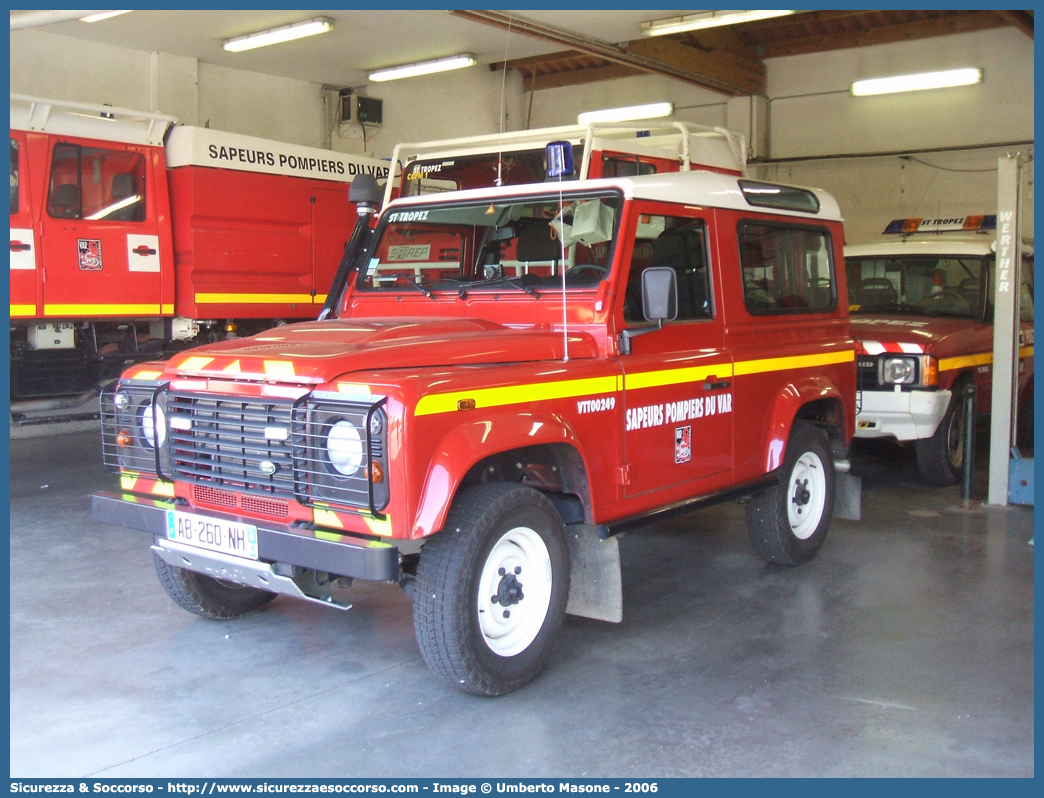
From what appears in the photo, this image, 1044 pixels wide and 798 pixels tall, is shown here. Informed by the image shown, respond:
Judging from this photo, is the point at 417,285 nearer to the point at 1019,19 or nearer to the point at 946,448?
the point at 946,448

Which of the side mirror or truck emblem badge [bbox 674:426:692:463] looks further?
truck emblem badge [bbox 674:426:692:463]

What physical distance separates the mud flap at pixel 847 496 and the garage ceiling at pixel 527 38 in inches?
232

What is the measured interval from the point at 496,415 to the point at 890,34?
13.1 m

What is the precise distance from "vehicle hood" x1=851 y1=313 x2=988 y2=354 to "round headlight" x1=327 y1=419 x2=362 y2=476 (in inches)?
183

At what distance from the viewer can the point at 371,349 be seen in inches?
141

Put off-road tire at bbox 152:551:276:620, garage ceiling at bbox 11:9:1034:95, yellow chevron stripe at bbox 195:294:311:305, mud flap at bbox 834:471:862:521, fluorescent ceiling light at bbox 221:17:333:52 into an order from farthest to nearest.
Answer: fluorescent ceiling light at bbox 221:17:333:52 < garage ceiling at bbox 11:9:1034:95 < yellow chevron stripe at bbox 195:294:311:305 < mud flap at bbox 834:471:862:521 < off-road tire at bbox 152:551:276:620

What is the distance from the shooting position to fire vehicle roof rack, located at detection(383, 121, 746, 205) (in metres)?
7.82

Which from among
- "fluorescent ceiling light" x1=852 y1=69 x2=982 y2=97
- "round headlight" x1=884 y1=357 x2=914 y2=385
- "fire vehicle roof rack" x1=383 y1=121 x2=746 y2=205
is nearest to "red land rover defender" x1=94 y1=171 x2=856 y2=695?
"round headlight" x1=884 y1=357 x2=914 y2=385

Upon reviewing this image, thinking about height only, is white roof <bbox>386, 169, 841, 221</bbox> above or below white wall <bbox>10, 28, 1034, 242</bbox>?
below

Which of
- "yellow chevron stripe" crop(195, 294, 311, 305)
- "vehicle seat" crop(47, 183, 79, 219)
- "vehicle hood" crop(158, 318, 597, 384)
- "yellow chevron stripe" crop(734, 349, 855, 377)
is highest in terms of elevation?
"vehicle seat" crop(47, 183, 79, 219)

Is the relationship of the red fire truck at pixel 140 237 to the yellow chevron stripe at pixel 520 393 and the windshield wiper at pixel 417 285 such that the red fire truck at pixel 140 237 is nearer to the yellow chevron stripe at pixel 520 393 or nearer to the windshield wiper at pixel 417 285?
the windshield wiper at pixel 417 285

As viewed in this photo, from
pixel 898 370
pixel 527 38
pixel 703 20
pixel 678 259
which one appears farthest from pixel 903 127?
pixel 678 259

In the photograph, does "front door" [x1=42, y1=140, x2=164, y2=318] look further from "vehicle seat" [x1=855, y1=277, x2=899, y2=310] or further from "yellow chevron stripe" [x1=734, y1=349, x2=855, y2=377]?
"vehicle seat" [x1=855, y1=277, x2=899, y2=310]

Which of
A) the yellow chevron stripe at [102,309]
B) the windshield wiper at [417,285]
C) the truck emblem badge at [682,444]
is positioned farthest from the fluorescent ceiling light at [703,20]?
the truck emblem badge at [682,444]
